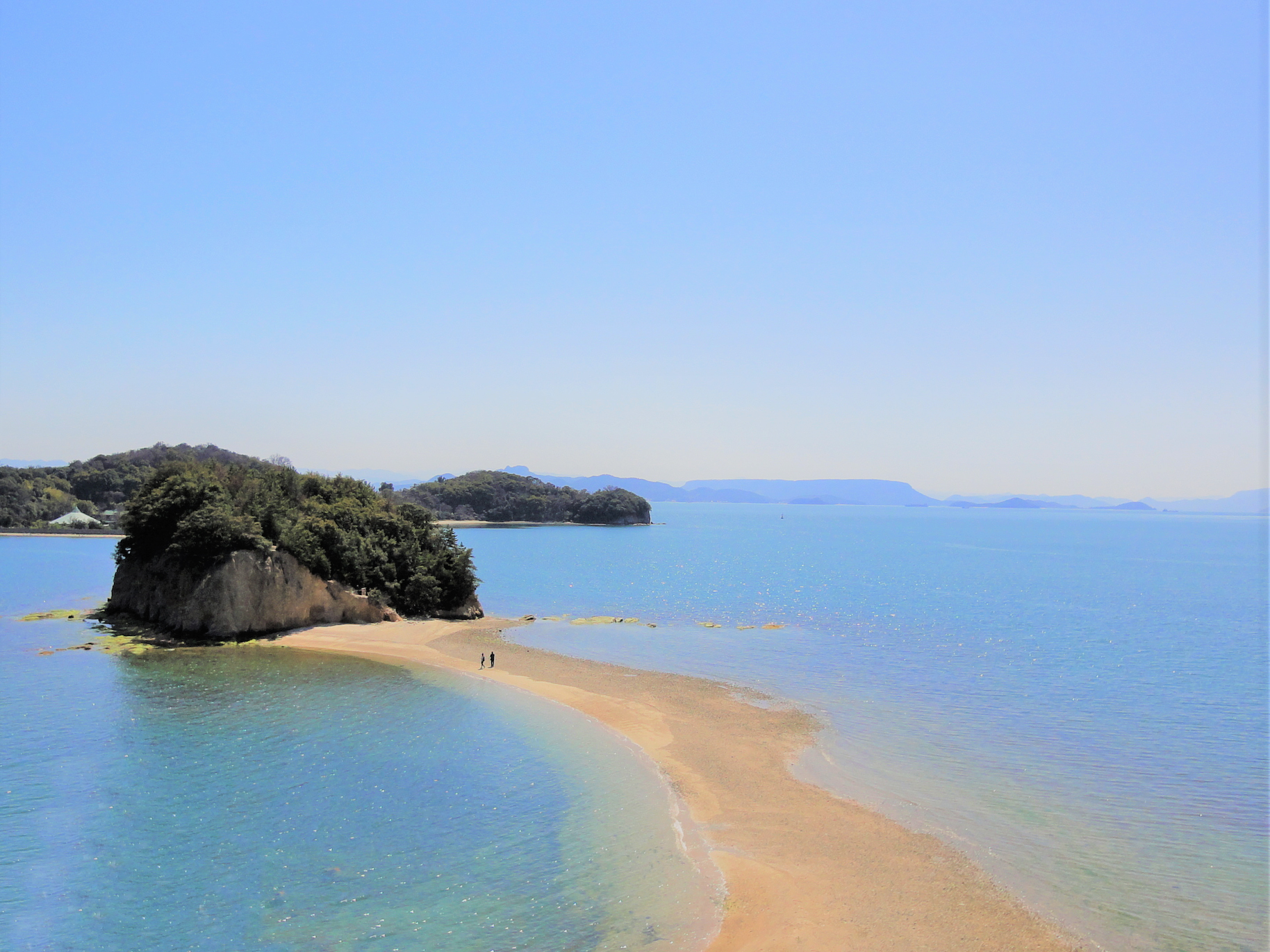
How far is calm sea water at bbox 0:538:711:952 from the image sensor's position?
13898mm

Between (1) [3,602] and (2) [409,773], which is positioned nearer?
(2) [409,773]

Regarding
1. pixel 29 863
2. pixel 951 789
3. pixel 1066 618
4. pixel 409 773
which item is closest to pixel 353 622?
pixel 409 773

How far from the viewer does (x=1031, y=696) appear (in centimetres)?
3247

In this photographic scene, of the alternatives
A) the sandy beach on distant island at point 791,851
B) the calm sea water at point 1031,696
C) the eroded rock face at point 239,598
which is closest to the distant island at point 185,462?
the eroded rock face at point 239,598

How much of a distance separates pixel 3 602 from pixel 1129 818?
60.3 m

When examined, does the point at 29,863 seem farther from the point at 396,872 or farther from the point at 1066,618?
the point at 1066,618

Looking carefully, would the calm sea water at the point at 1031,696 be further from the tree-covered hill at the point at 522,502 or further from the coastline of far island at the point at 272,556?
the tree-covered hill at the point at 522,502

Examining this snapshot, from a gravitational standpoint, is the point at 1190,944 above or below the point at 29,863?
below

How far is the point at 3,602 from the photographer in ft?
162

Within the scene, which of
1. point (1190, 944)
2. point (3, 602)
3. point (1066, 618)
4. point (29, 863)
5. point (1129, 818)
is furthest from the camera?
point (1066, 618)

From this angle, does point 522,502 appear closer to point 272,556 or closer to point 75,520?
point 75,520

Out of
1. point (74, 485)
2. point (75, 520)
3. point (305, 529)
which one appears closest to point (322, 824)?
point (305, 529)

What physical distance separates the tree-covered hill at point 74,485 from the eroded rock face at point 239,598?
67.4m

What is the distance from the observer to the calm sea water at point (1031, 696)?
1720cm
